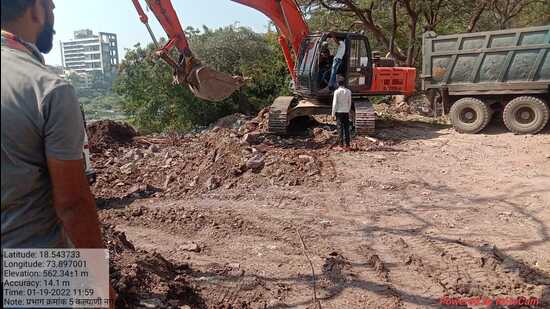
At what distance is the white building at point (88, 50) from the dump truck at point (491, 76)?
98.5 ft

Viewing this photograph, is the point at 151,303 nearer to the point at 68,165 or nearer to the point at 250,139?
the point at 68,165

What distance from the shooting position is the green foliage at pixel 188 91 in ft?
58.1

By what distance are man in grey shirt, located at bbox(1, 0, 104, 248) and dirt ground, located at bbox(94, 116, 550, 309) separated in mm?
1646

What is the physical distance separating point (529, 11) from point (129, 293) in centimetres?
2442

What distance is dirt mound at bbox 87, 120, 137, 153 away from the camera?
1127 centimetres

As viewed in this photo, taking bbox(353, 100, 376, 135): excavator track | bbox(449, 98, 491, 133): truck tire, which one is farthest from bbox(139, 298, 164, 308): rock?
bbox(449, 98, 491, 133): truck tire

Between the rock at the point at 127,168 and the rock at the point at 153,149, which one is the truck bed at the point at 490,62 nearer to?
the rock at the point at 153,149

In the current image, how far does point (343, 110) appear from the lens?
30.6 feet

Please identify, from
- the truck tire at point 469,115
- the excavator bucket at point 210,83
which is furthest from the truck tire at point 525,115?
the excavator bucket at point 210,83

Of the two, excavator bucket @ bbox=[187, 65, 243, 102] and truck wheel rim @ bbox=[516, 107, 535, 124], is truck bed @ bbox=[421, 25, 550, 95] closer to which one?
truck wheel rim @ bbox=[516, 107, 535, 124]

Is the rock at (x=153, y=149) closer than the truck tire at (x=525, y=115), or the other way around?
the truck tire at (x=525, y=115)

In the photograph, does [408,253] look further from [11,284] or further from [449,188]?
[11,284]

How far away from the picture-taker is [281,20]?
1074 cm

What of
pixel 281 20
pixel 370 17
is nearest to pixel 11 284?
pixel 281 20
